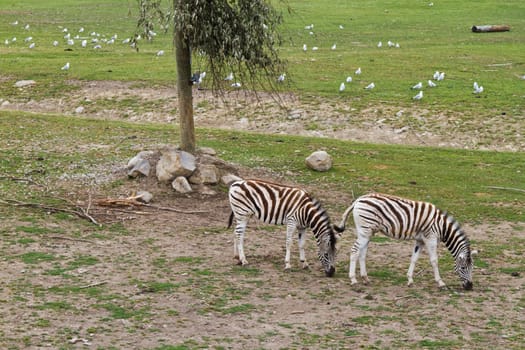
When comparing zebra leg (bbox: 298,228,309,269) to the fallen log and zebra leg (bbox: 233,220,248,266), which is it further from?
the fallen log

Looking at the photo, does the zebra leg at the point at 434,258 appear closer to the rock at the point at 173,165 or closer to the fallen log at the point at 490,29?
the rock at the point at 173,165

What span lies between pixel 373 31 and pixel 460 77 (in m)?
16.5

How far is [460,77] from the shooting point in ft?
117

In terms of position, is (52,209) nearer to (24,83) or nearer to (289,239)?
(289,239)

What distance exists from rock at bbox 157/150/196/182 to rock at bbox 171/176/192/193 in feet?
0.68

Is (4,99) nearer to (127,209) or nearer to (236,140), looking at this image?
(236,140)

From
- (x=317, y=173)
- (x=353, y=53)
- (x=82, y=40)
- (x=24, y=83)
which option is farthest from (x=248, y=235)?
(x=82, y=40)

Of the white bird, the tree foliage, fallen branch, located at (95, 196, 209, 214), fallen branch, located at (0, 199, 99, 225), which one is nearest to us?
fallen branch, located at (0, 199, 99, 225)

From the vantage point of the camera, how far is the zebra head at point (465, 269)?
14.5 meters

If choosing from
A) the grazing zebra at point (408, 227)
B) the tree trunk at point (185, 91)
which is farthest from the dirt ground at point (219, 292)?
the tree trunk at point (185, 91)

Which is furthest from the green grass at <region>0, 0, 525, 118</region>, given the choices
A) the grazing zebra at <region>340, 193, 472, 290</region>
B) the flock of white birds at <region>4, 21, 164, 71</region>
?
the grazing zebra at <region>340, 193, 472, 290</region>

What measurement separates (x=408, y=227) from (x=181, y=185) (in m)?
6.77

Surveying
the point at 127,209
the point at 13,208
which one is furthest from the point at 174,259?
the point at 13,208

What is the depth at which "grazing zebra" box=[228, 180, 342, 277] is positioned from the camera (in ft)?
49.4
